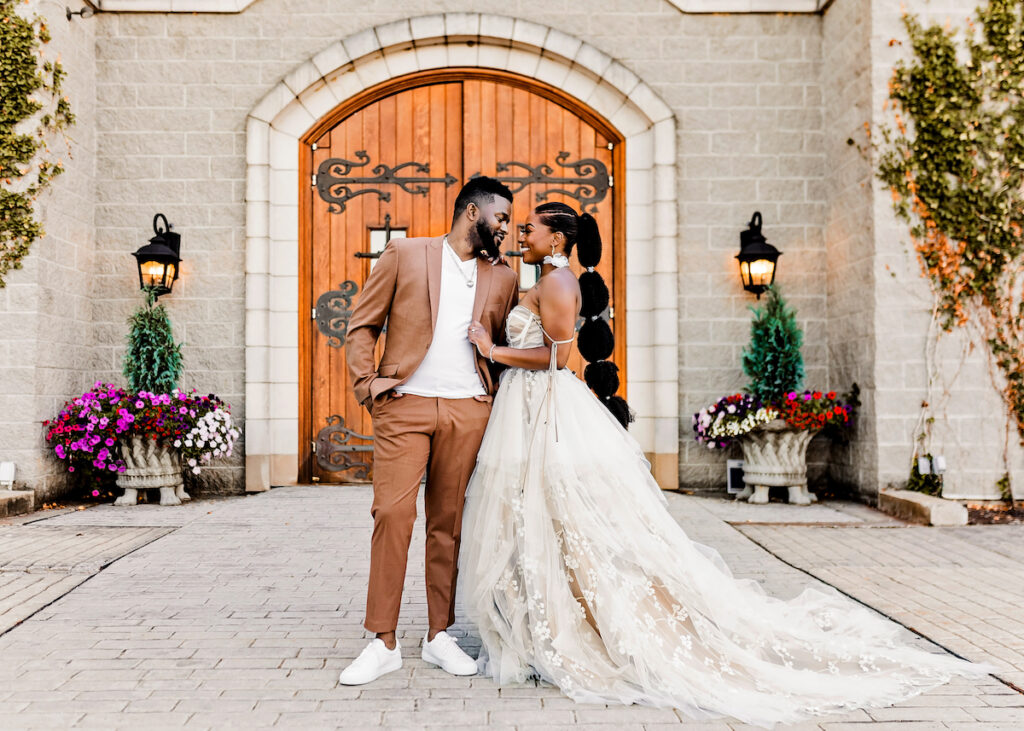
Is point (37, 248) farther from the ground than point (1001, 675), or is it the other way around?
point (37, 248)

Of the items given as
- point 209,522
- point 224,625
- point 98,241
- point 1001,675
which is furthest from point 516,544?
point 98,241

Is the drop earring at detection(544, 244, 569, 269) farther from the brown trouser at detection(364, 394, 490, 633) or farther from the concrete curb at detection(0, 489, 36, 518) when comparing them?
the concrete curb at detection(0, 489, 36, 518)

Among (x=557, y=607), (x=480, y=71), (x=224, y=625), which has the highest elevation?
(x=480, y=71)

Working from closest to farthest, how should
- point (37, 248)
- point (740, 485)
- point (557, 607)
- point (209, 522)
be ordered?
point (557, 607) → point (209, 522) → point (37, 248) → point (740, 485)

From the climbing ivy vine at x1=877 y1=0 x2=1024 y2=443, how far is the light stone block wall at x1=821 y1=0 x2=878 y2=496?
1.02 feet

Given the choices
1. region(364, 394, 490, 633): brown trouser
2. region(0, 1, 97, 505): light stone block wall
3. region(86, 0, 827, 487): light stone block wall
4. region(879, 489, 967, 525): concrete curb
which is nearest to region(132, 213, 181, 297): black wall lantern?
region(86, 0, 827, 487): light stone block wall

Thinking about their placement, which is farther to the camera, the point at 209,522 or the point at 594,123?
the point at 594,123

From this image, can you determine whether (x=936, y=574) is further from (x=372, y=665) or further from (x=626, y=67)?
(x=626, y=67)

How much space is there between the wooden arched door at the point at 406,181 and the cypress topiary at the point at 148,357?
1.11m

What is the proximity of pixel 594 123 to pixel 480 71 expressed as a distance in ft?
3.64

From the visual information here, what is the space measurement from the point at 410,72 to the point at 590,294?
479 cm

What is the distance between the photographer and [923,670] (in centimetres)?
265

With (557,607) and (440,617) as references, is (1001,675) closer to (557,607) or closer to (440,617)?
(557,607)

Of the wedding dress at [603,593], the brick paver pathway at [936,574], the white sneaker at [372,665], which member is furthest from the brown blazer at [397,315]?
the brick paver pathway at [936,574]
